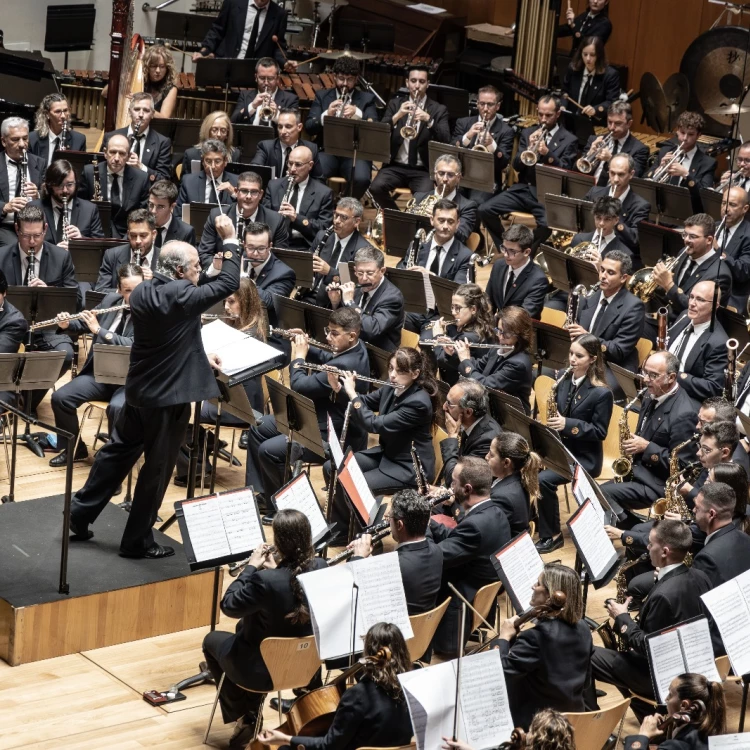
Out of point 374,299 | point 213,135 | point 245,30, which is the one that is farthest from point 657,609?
point 245,30

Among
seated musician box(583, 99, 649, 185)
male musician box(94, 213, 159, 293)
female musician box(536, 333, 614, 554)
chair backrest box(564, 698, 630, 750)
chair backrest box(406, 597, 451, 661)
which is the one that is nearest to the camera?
chair backrest box(564, 698, 630, 750)

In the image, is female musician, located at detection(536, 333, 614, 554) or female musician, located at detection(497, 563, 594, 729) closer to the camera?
female musician, located at detection(497, 563, 594, 729)

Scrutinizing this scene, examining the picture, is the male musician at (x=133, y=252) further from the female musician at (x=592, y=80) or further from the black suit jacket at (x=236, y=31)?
the female musician at (x=592, y=80)

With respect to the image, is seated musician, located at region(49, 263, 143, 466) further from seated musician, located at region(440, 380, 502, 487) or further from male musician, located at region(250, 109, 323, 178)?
male musician, located at region(250, 109, 323, 178)

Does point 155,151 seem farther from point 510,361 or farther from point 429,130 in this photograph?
point 510,361

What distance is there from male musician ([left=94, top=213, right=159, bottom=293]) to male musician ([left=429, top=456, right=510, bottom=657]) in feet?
11.1

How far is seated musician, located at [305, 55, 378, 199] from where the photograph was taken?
11414 mm

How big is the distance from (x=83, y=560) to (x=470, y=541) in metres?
1.86

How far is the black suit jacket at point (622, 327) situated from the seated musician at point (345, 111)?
3686 millimetres

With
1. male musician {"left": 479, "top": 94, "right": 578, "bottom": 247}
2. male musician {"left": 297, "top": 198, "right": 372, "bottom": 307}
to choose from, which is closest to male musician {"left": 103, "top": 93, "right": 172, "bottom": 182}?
male musician {"left": 297, "top": 198, "right": 372, "bottom": 307}

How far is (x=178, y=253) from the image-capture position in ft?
19.9

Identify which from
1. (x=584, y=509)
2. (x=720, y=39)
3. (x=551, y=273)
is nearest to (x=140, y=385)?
(x=584, y=509)

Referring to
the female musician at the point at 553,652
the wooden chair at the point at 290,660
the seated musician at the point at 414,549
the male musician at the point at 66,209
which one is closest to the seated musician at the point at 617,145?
the male musician at the point at 66,209

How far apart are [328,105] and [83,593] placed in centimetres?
682
